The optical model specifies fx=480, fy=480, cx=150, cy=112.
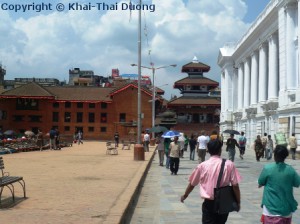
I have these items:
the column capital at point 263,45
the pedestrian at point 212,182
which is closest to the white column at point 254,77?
the column capital at point 263,45

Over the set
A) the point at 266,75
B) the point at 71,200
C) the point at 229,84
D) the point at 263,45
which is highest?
the point at 263,45

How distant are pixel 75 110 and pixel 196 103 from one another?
19.4 m

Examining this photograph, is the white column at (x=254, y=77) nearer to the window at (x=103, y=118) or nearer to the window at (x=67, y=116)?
the window at (x=103, y=118)

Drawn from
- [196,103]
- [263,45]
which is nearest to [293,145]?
[263,45]

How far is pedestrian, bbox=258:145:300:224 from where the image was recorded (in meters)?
5.72

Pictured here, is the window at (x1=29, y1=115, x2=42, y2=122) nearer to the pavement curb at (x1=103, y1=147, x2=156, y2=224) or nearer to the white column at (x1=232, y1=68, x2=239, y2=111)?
the white column at (x1=232, y1=68, x2=239, y2=111)

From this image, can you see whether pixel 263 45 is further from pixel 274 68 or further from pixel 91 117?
pixel 91 117

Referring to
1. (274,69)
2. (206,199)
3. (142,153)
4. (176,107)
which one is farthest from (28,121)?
(206,199)

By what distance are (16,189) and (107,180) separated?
3.24m

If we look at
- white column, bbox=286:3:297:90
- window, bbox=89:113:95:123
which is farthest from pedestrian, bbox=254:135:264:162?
window, bbox=89:113:95:123

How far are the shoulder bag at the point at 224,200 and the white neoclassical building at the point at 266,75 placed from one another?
2752 cm

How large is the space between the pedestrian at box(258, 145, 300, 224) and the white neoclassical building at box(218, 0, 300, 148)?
27.0 m

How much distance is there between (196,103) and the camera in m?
77.8

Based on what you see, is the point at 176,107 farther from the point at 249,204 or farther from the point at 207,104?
the point at 249,204
